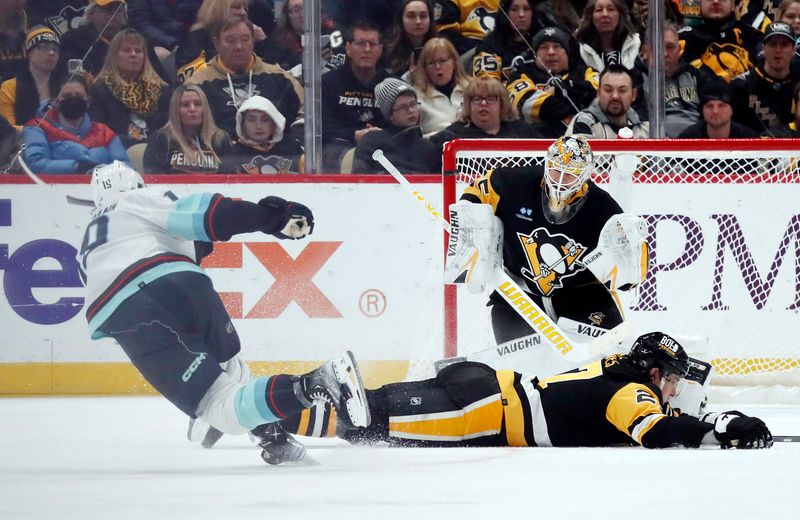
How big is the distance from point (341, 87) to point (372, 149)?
317 mm

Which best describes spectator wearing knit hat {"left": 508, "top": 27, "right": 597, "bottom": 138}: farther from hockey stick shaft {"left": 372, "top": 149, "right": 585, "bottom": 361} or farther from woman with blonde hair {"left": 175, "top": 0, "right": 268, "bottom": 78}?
hockey stick shaft {"left": 372, "top": 149, "right": 585, "bottom": 361}

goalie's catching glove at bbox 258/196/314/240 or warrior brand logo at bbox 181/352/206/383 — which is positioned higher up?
goalie's catching glove at bbox 258/196/314/240

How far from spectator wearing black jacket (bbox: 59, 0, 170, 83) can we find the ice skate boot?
2.61 metres

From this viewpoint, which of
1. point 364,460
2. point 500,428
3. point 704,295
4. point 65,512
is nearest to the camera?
point 65,512

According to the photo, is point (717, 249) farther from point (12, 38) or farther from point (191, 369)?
point (12, 38)

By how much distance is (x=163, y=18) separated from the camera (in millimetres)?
5777

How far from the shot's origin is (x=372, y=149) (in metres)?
5.78

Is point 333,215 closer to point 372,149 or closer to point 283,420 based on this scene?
point 372,149

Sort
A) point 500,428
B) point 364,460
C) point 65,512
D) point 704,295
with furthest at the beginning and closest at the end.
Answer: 1. point 704,295
2. point 500,428
3. point 364,460
4. point 65,512

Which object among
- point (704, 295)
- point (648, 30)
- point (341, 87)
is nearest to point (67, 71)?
point (341, 87)

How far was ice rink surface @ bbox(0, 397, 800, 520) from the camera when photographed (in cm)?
→ 266

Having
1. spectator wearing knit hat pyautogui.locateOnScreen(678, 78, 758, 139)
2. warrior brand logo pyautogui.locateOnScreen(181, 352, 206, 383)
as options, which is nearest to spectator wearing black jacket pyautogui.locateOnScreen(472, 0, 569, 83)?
spectator wearing knit hat pyautogui.locateOnScreen(678, 78, 758, 139)

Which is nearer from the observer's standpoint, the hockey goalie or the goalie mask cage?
the hockey goalie

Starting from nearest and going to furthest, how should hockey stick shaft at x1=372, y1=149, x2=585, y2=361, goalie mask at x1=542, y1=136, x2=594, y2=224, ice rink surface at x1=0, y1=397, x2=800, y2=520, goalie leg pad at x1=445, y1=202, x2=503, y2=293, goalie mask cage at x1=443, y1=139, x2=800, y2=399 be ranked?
ice rink surface at x1=0, y1=397, x2=800, y2=520, goalie mask at x1=542, y1=136, x2=594, y2=224, hockey stick shaft at x1=372, y1=149, x2=585, y2=361, goalie leg pad at x1=445, y1=202, x2=503, y2=293, goalie mask cage at x1=443, y1=139, x2=800, y2=399
